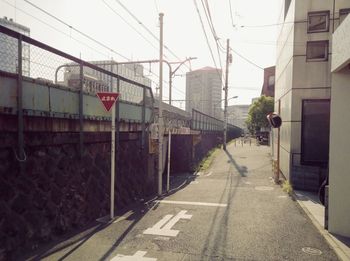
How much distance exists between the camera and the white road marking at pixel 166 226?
7.60 metres

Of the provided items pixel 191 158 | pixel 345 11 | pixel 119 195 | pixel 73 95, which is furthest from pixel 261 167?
pixel 73 95

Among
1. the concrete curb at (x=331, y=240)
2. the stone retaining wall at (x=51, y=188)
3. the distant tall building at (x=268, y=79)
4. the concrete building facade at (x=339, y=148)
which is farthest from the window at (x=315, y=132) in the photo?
the distant tall building at (x=268, y=79)

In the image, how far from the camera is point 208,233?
7.60 m

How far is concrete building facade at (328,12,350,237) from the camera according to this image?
7.45m

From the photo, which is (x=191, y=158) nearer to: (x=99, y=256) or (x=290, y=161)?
(x=290, y=161)

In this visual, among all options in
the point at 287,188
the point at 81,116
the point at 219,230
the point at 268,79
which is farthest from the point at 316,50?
the point at 268,79

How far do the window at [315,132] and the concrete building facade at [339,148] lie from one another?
6.44 metres

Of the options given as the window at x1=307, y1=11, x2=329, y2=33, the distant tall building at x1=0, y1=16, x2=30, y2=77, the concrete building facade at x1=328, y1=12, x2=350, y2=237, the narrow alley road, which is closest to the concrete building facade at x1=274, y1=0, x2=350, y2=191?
the window at x1=307, y1=11, x2=329, y2=33

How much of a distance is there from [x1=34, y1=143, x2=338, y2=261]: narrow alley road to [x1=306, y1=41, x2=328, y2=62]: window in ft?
20.4

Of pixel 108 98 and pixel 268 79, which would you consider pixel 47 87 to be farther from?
pixel 268 79

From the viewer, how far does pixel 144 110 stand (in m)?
12.6

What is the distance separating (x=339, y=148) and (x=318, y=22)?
854cm

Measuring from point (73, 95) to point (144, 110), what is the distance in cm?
481

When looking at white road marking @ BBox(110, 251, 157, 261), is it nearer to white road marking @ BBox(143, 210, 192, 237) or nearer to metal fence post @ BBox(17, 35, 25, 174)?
white road marking @ BBox(143, 210, 192, 237)
